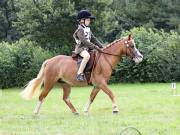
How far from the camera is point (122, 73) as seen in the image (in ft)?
124

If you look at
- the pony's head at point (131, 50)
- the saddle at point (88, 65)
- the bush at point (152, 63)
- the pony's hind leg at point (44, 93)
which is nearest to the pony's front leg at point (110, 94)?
the saddle at point (88, 65)

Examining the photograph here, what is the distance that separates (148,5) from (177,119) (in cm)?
4899

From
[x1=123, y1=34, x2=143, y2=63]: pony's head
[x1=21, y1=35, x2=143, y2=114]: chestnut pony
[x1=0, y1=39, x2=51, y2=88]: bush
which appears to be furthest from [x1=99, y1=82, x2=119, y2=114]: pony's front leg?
[x1=0, y1=39, x2=51, y2=88]: bush

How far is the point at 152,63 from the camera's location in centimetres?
3694

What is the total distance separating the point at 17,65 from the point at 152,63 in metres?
9.77

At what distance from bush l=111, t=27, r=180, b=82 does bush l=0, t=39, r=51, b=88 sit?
19.7 ft

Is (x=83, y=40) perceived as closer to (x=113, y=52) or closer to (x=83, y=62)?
(x=83, y=62)

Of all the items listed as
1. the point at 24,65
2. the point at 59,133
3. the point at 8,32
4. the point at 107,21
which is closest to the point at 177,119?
the point at 59,133

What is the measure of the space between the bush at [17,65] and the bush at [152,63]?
19.7ft

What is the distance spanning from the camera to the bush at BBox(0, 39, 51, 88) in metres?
36.5

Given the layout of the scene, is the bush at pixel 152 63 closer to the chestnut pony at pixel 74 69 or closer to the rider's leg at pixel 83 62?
the chestnut pony at pixel 74 69

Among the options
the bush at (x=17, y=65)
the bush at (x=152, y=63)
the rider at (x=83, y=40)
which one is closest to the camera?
the rider at (x=83, y=40)

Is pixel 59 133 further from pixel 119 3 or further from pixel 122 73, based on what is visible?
pixel 119 3

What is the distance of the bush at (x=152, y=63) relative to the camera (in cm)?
3709
